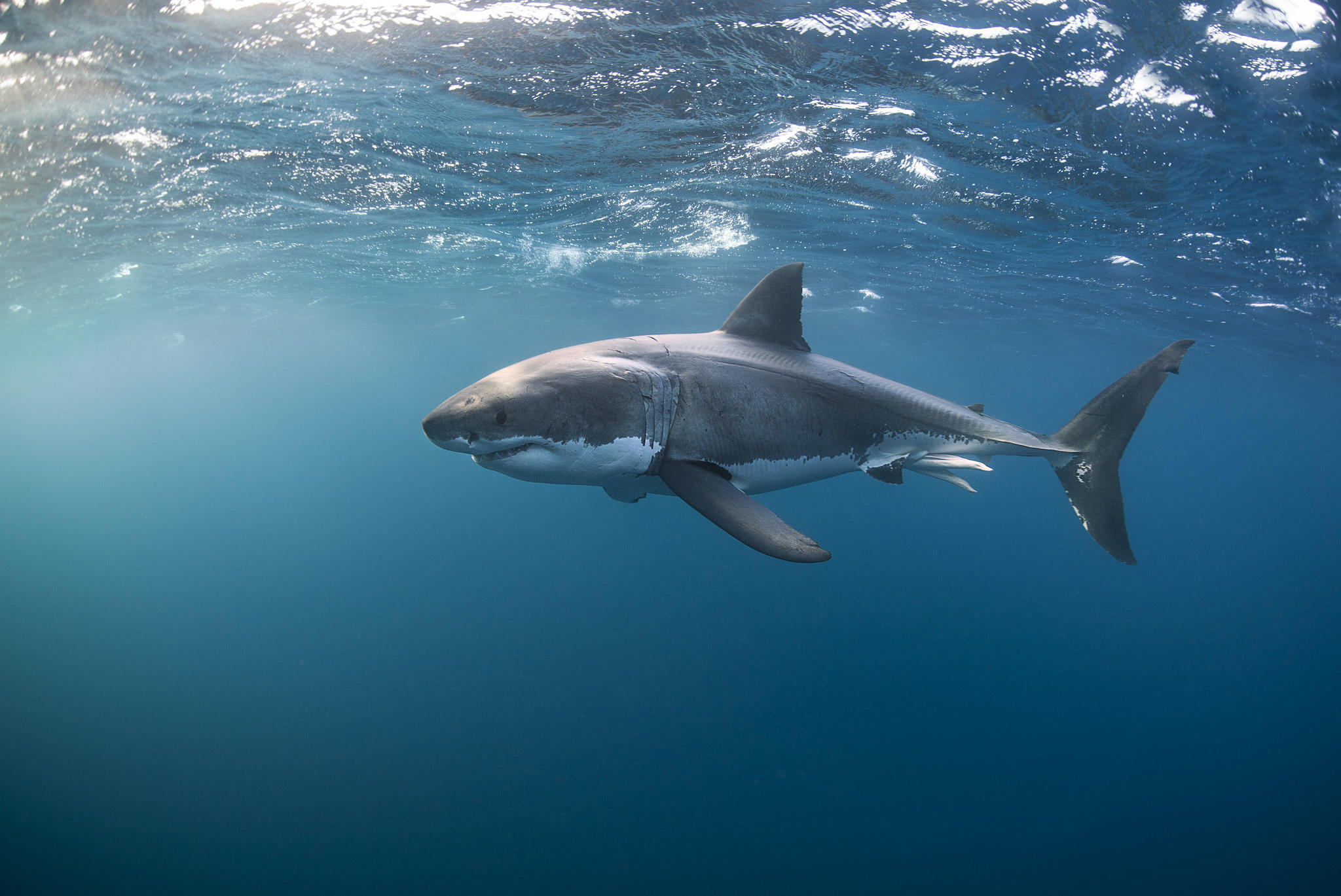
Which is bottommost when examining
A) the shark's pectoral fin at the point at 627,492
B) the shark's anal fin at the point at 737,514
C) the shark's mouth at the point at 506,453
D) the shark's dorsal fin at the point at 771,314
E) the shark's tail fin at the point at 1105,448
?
the shark's tail fin at the point at 1105,448

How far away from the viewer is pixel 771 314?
4.23 metres

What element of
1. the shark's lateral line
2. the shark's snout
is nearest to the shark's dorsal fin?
the shark's lateral line

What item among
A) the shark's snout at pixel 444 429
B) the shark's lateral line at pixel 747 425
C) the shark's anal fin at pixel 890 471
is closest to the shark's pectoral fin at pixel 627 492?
the shark's lateral line at pixel 747 425

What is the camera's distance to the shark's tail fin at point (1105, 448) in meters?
4.69

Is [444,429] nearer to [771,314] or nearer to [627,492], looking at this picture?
[627,492]

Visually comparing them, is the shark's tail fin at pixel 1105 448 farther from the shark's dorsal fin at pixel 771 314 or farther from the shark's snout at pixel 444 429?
the shark's snout at pixel 444 429

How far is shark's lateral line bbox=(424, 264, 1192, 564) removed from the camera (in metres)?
2.73

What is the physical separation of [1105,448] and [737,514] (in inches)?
166

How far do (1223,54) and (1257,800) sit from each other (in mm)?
19766

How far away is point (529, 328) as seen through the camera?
38000 mm

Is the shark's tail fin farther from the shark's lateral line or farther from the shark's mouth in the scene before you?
the shark's mouth

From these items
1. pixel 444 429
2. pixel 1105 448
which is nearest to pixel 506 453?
pixel 444 429

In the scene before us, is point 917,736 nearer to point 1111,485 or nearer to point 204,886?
point 1111,485

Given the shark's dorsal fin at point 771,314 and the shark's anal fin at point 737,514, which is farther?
the shark's dorsal fin at point 771,314
